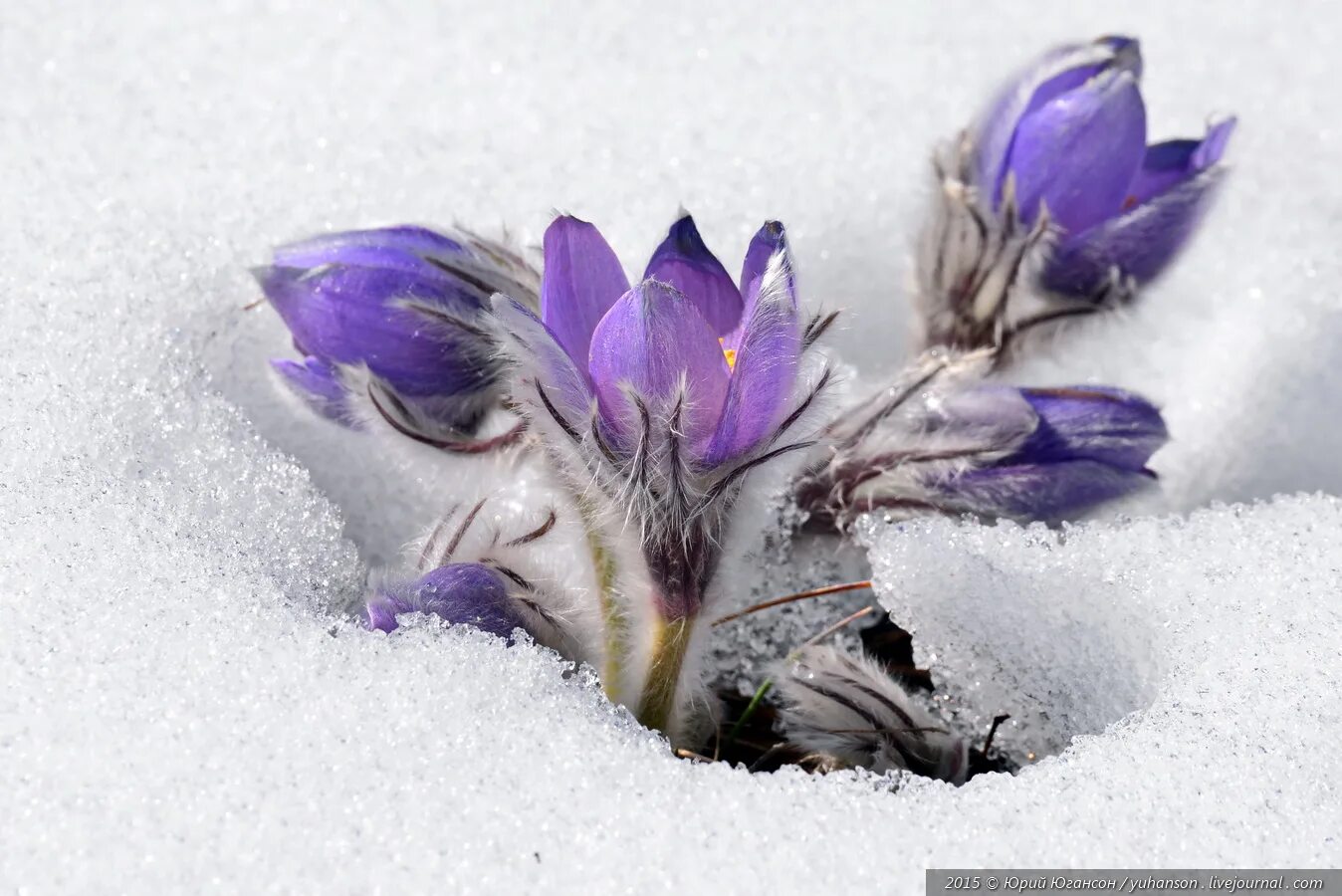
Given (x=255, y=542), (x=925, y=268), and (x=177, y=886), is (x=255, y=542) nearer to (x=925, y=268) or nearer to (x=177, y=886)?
(x=177, y=886)

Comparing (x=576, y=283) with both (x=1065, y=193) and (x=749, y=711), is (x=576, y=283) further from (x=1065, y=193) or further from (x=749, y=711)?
(x=1065, y=193)

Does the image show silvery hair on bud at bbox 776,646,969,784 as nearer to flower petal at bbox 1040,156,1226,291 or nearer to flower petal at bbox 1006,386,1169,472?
flower petal at bbox 1006,386,1169,472

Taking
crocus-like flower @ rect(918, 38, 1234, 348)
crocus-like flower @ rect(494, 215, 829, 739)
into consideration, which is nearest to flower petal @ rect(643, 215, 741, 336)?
crocus-like flower @ rect(494, 215, 829, 739)

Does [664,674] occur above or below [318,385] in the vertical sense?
below

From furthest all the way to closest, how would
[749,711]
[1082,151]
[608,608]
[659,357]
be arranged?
[1082,151] → [749,711] → [608,608] → [659,357]

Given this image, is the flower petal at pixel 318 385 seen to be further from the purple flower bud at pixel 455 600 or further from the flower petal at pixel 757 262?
the flower petal at pixel 757 262

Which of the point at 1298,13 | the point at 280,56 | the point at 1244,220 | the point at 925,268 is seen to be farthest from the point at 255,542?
the point at 1298,13

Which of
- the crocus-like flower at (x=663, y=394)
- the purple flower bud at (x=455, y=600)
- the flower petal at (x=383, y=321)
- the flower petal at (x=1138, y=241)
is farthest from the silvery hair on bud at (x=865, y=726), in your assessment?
the flower petal at (x=1138, y=241)

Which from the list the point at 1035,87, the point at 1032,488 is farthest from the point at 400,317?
the point at 1035,87
